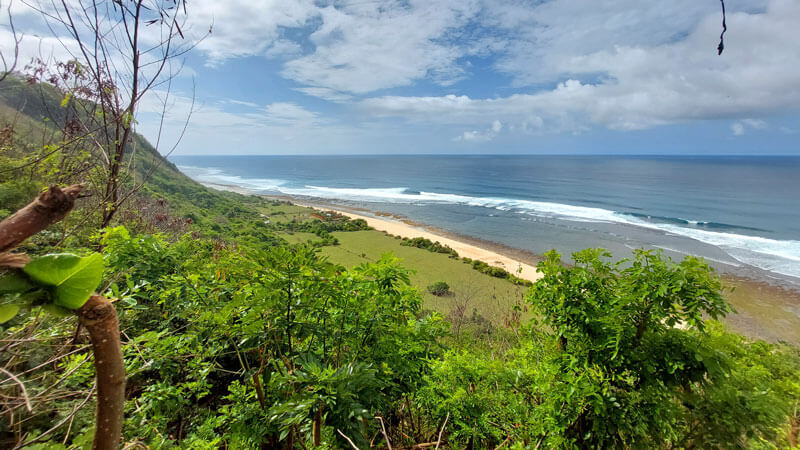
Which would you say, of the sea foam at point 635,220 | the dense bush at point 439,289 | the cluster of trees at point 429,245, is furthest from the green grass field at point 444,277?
the sea foam at point 635,220

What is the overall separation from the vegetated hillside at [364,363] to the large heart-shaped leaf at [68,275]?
4.84 feet

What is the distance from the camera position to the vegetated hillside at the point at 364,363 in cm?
209

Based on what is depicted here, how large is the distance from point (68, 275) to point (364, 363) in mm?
1790

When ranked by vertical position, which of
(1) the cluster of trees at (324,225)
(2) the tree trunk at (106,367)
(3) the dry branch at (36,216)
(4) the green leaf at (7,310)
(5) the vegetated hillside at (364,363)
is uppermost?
(3) the dry branch at (36,216)

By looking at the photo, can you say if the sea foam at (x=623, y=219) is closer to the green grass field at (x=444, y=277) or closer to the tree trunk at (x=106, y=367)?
the green grass field at (x=444, y=277)

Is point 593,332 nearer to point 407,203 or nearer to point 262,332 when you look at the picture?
point 262,332

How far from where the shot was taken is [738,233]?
3138 centimetres

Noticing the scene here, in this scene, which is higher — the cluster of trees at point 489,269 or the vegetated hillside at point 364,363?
the vegetated hillside at point 364,363

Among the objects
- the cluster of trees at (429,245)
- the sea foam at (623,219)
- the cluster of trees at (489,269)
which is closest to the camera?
the cluster of trees at (489,269)

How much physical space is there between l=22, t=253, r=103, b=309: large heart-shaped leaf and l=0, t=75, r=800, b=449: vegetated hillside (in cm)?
147

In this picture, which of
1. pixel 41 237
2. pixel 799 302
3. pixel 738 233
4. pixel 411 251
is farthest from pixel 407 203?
pixel 41 237

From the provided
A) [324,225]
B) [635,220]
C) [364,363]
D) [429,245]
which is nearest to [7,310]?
[364,363]

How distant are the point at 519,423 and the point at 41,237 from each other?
5691 millimetres

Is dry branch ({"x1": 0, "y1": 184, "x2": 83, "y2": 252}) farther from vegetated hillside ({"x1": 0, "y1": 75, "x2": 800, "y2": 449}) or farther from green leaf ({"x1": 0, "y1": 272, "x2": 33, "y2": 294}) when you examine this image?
vegetated hillside ({"x1": 0, "y1": 75, "x2": 800, "y2": 449})
